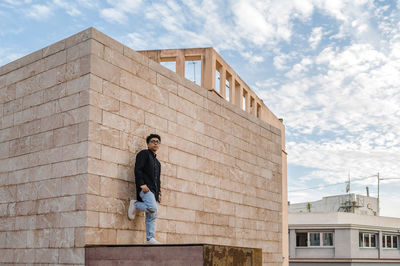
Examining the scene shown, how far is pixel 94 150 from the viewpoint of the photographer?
7.78 m

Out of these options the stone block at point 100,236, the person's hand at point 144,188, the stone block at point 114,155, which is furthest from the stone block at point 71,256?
the stone block at point 114,155

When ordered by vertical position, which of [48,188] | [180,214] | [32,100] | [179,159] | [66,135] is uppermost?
[32,100]

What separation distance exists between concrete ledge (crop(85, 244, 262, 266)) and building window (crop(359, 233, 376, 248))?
3254 centimetres

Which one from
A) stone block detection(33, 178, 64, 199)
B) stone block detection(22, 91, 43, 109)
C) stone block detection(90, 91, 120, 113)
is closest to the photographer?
stone block detection(90, 91, 120, 113)

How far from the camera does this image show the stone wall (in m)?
7.80

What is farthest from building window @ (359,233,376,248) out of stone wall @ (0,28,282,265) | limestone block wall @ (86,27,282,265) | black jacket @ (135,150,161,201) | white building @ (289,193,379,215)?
black jacket @ (135,150,161,201)

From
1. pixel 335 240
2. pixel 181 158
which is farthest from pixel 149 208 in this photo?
pixel 335 240

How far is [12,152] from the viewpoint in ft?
29.4

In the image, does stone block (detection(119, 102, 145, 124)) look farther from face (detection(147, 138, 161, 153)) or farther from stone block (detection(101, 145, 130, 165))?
stone block (detection(101, 145, 130, 165))

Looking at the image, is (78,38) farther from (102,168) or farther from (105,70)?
(102,168)

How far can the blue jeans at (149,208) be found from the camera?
320 inches

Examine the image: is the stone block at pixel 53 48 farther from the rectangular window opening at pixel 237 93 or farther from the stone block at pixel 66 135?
the rectangular window opening at pixel 237 93

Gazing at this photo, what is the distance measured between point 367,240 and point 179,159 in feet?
106

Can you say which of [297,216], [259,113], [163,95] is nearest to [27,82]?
[163,95]
